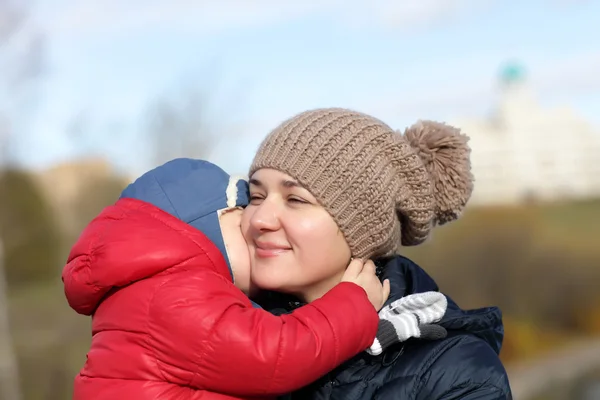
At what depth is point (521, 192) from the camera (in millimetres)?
24281

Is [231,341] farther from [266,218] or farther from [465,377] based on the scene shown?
[465,377]

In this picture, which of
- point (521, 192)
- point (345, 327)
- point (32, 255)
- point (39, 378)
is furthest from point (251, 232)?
point (521, 192)

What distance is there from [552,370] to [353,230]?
469 inches

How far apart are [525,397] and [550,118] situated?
16.6 metres

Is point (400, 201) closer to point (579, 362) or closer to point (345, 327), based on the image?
point (345, 327)

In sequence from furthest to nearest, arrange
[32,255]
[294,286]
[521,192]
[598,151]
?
[598,151] < [521,192] < [32,255] < [294,286]

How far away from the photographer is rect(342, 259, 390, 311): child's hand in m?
2.28

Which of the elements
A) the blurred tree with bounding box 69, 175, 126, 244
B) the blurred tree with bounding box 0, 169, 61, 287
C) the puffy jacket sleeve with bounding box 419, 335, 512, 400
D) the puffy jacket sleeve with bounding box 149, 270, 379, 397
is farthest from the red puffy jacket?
the blurred tree with bounding box 69, 175, 126, 244

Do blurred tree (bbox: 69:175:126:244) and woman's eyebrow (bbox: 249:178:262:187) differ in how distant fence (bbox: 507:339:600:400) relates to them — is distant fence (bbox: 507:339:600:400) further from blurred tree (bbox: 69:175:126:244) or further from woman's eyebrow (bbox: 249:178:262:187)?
woman's eyebrow (bbox: 249:178:262:187)

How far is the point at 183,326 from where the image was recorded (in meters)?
1.94

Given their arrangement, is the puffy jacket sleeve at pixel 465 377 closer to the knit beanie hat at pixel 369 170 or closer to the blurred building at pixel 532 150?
the knit beanie hat at pixel 369 170

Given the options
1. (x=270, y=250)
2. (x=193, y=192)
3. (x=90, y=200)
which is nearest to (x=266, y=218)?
(x=270, y=250)

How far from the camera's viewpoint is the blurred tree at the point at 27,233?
11.1 metres

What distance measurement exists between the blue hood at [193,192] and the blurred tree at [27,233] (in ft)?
30.4
